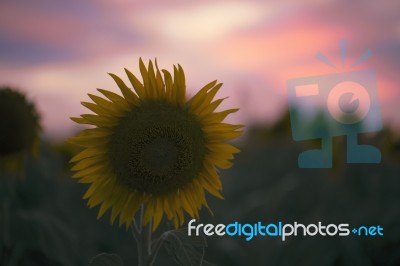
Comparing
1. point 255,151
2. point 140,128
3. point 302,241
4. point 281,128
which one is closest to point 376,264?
point 302,241

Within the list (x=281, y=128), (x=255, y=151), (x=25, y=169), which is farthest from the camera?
(x=281, y=128)

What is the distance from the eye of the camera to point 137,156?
4.10 ft

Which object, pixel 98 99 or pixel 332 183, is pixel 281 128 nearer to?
pixel 332 183

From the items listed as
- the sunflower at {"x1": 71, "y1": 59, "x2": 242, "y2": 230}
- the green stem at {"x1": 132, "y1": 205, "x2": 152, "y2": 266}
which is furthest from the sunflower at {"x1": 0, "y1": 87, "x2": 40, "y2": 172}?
the green stem at {"x1": 132, "y1": 205, "x2": 152, "y2": 266}

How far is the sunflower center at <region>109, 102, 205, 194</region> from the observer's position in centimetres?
126

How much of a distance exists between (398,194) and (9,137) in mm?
1927

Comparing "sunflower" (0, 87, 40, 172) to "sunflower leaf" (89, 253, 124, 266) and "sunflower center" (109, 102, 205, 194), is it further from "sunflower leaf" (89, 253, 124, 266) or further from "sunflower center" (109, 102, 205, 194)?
"sunflower leaf" (89, 253, 124, 266)

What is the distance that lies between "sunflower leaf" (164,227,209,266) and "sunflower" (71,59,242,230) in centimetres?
8

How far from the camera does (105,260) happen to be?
1.17m

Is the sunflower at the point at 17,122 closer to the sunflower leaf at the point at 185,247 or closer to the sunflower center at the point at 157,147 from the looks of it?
the sunflower center at the point at 157,147

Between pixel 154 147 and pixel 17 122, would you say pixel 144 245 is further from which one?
pixel 17 122

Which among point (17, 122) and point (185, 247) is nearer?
point (185, 247)

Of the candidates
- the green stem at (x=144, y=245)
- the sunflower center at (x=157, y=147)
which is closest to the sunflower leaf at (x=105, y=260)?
the green stem at (x=144, y=245)

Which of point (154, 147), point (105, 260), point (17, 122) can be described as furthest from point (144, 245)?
point (17, 122)
